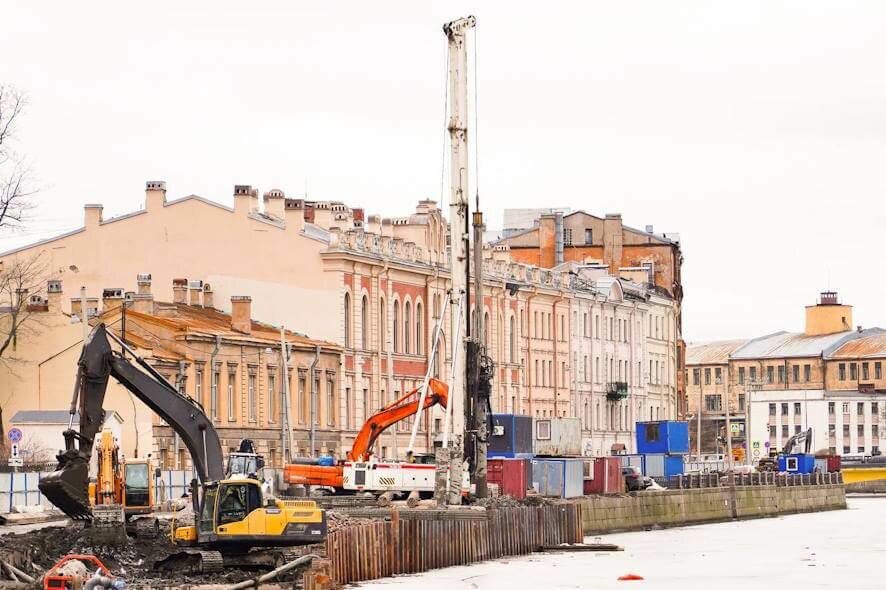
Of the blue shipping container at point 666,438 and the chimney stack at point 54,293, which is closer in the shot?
the chimney stack at point 54,293

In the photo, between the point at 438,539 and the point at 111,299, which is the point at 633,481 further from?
the point at 438,539

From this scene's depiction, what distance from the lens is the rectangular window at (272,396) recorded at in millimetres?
81500

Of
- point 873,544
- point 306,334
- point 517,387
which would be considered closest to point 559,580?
point 873,544

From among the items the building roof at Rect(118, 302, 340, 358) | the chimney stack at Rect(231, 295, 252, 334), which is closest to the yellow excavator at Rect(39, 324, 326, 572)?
the building roof at Rect(118, 302, 340, 358)

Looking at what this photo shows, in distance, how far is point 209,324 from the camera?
80562 mm

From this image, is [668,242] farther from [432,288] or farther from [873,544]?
[873,544]

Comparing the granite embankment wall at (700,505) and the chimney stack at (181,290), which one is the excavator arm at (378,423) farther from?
the chimney stack at (181,290)

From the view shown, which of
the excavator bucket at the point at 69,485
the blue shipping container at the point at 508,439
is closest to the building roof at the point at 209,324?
the blue shipping container at the point at 508,439

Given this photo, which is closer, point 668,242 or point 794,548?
point 794,548

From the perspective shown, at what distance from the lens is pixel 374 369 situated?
3536 inches

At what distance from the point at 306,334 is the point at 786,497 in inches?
1358

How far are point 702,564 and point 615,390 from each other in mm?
55095

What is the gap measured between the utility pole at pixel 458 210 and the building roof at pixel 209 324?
15229mm

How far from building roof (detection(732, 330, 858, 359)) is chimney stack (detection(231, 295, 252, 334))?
111m
